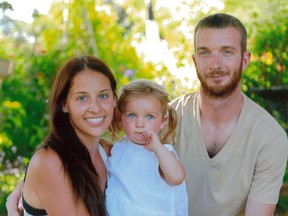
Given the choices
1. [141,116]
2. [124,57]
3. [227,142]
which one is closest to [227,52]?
[227,142]

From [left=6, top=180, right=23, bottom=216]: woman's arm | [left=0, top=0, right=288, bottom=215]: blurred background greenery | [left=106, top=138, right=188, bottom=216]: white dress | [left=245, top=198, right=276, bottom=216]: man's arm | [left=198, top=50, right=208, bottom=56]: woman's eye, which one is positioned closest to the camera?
[left=106, top=138, right=188, bottom=216]: white dress

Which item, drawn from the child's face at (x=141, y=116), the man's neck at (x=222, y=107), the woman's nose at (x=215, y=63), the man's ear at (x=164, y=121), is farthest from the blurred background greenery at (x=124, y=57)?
the child's face at (x=141, y=116)

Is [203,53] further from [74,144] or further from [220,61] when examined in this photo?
[74,144]

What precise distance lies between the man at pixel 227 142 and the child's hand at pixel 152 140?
56 cm

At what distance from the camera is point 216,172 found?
3229 mm

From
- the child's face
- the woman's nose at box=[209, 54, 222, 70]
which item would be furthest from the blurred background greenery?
the child's face

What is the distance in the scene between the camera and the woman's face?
8.87 feet

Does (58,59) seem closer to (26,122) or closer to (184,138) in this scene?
(26,122)

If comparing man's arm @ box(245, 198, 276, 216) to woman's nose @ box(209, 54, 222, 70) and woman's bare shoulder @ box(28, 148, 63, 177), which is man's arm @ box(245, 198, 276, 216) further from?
woman's bare shoulder @ box(28, 148, 63, 177)

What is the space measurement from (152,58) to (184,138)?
2.81 m

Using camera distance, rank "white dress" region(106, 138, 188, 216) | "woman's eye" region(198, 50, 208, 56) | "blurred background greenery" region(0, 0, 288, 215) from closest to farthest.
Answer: "white dress" region(106, 138, 188, 216) → "woman's eye" region(198, 50, 208, 56) → "blurred background greenery" region(0, 0, 288, 215)

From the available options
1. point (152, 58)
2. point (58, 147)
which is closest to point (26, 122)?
point (152, 58)

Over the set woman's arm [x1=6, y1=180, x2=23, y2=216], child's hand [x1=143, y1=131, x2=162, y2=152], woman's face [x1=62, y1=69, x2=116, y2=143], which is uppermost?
woman's face [x1=62, y1=69, x2=116, y2=143]

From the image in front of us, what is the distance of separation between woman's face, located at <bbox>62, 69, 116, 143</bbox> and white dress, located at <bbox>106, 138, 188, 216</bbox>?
0.20m
